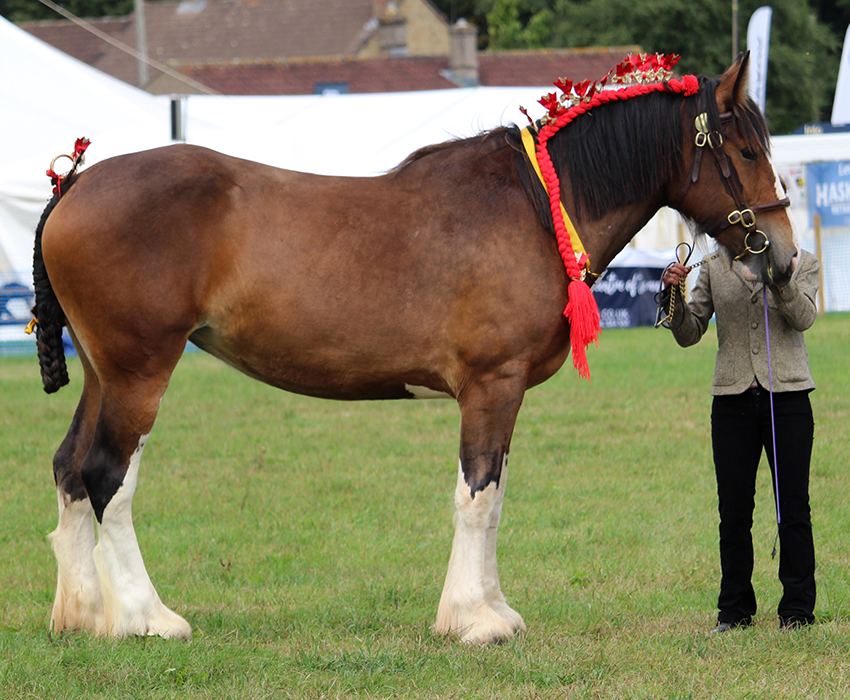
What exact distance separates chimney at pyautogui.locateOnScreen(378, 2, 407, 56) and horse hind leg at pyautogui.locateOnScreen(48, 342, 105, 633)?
1445 inches

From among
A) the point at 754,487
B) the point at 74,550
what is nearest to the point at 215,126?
the point at 74,550

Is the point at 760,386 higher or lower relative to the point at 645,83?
lower

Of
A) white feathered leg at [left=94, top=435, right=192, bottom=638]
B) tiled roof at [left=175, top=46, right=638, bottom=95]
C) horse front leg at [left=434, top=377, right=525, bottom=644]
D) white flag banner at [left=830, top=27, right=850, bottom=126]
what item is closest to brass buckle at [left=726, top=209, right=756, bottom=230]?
horse front leg at [left=434, top=377, right=525, bottom=644]

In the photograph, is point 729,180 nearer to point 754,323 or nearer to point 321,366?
point 754,323

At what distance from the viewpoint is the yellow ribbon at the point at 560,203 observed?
4.07 m

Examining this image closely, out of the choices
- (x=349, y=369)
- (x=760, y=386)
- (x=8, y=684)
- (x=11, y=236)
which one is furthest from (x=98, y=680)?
(x=11, y=236)

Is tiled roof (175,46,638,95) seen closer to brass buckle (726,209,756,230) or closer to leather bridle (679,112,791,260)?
leather bridle (679,112,791,260)

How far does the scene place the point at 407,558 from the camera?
5.46 metres

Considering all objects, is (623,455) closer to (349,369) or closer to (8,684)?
(349,369)

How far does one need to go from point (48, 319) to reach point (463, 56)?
31535 millimetres

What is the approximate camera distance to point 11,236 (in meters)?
15.5

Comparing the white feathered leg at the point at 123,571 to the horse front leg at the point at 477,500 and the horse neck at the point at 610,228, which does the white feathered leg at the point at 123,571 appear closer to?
the horse front leg at the point at 477,500

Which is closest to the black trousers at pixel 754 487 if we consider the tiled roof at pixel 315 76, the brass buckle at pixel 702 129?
the brass buckle at pixel 702 129

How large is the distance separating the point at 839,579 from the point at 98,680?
3.50 meters
